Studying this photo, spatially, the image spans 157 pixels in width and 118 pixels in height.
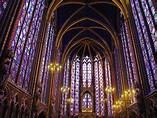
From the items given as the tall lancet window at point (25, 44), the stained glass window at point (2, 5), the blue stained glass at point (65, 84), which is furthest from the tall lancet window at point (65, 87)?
the stained glass window at point (2, 5)

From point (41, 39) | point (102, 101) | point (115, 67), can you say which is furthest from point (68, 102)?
point (41, 39)

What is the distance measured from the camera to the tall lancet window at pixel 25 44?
10914 millimetres

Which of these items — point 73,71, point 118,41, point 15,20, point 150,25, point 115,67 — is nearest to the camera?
point 15,20

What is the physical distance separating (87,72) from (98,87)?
11.9 feet

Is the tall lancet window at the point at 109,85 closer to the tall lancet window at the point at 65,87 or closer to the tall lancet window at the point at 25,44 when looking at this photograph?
the tall lancet window at the point at 65,87

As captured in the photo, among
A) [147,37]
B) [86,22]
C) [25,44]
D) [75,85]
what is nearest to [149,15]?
[147,37]

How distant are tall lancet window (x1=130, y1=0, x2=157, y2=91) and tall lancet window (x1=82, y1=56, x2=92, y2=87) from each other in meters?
16.6

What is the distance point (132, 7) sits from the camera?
1616cm

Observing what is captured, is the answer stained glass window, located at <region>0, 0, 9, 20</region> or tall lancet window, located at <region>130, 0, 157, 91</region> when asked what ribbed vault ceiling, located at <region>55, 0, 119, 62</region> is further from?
stained glass window, located at <region>0, 0, 9, 20</region>

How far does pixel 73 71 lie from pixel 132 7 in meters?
16.9

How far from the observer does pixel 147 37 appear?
1251cm

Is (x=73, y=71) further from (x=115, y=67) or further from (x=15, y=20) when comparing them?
(x=15, y=20)

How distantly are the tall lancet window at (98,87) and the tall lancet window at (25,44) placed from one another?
54.4ft

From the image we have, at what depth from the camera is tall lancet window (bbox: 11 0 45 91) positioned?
1091cm
